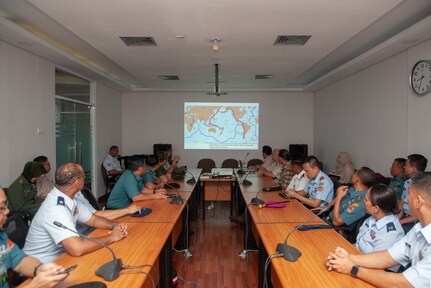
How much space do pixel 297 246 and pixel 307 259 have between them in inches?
8.3

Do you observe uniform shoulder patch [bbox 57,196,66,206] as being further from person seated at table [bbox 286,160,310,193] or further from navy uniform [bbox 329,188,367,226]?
person seated at table [bbox 286,160,310,193]

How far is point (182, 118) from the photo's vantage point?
28.5ft

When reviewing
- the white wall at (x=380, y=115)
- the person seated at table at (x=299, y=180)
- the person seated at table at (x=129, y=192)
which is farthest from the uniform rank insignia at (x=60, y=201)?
the white wall at (x=380, y=115)

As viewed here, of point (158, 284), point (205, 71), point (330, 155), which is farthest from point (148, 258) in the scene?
point (330, 155)

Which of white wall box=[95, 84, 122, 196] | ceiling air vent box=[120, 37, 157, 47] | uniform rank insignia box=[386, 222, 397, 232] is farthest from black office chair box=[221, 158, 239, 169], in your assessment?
uniform rank insignia box=[386, 222, 397, 232]

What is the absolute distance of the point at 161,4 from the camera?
3051mm

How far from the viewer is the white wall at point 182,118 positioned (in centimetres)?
870

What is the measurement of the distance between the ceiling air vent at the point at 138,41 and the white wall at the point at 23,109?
1.45 m

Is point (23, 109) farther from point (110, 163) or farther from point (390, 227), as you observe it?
point (390, 227)

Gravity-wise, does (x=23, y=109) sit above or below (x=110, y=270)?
above

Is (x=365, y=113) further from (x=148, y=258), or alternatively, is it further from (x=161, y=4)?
(x=148, y=258)

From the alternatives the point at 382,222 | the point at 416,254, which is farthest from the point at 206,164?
the point at 416,254

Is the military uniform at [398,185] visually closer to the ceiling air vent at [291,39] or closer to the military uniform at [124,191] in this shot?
the ceiling air vent at [291,39]

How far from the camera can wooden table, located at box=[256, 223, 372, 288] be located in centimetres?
157
